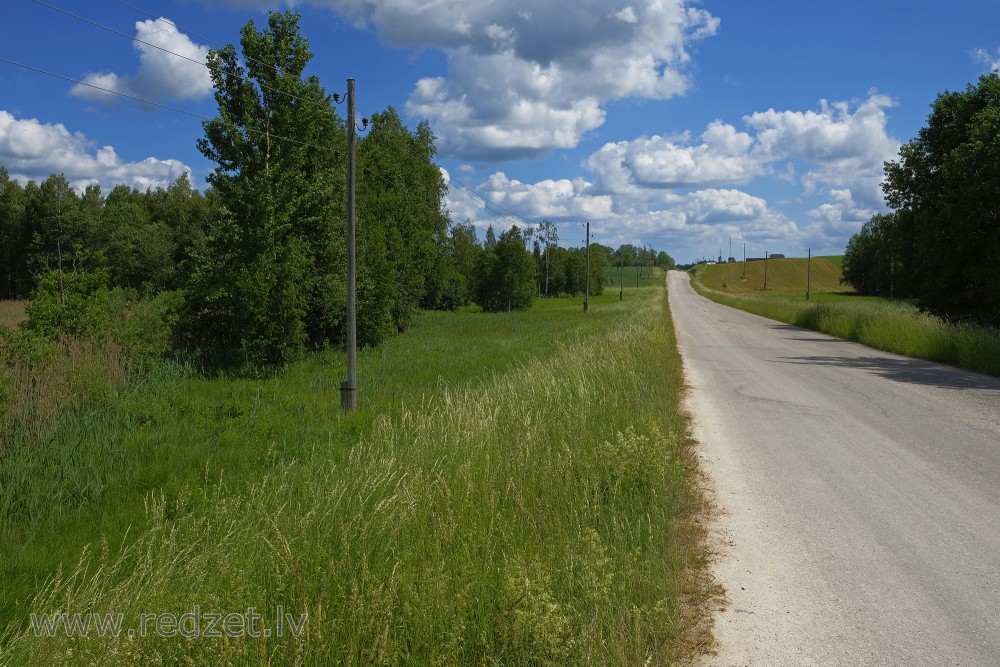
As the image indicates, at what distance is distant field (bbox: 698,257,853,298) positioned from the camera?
123562 millimetres

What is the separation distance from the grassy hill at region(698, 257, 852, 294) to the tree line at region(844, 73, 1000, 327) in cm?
9323

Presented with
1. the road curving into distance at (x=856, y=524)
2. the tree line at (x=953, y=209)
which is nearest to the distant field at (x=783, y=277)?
the tree line at (x=953, y=209)

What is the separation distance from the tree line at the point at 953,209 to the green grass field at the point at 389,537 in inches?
671

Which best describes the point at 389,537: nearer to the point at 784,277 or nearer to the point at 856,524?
the point at 856,524

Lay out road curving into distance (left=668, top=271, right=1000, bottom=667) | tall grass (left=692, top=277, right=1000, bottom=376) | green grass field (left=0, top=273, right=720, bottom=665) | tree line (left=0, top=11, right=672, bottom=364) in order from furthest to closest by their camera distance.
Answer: tree line (left=0, top=11, right=672, bottom=364), tall grass (left=692, top=277, right=1000, bottom=376), road curving into distance (left=668, top=271, right=1000, bottom=667), green grass field (left=0, top=273, right=720, bottom=665)

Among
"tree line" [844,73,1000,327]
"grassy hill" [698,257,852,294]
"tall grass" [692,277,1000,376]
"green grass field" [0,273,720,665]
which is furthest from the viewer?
"grassy hill" [698,257,852,294]

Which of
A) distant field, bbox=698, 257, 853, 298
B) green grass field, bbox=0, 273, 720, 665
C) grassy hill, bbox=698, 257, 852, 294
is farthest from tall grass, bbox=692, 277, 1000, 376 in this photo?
grassy hill, bbox=698, 257, 852, 294

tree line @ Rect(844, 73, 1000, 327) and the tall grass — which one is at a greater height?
tree line @ Rect(844, 73, 1000, 327)

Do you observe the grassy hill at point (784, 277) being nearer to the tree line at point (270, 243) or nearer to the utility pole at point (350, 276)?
the tree line at point (270, 243)

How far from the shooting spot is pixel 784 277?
138 meters

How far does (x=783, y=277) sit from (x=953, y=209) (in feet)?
411

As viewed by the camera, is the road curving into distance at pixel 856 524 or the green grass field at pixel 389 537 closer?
the green grass field at pixel 389 537

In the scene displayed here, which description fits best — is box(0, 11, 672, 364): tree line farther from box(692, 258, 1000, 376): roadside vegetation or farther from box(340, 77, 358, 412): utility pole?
box(692, 258, 1000, 376): roadside vegetation

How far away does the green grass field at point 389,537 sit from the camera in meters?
3.20
